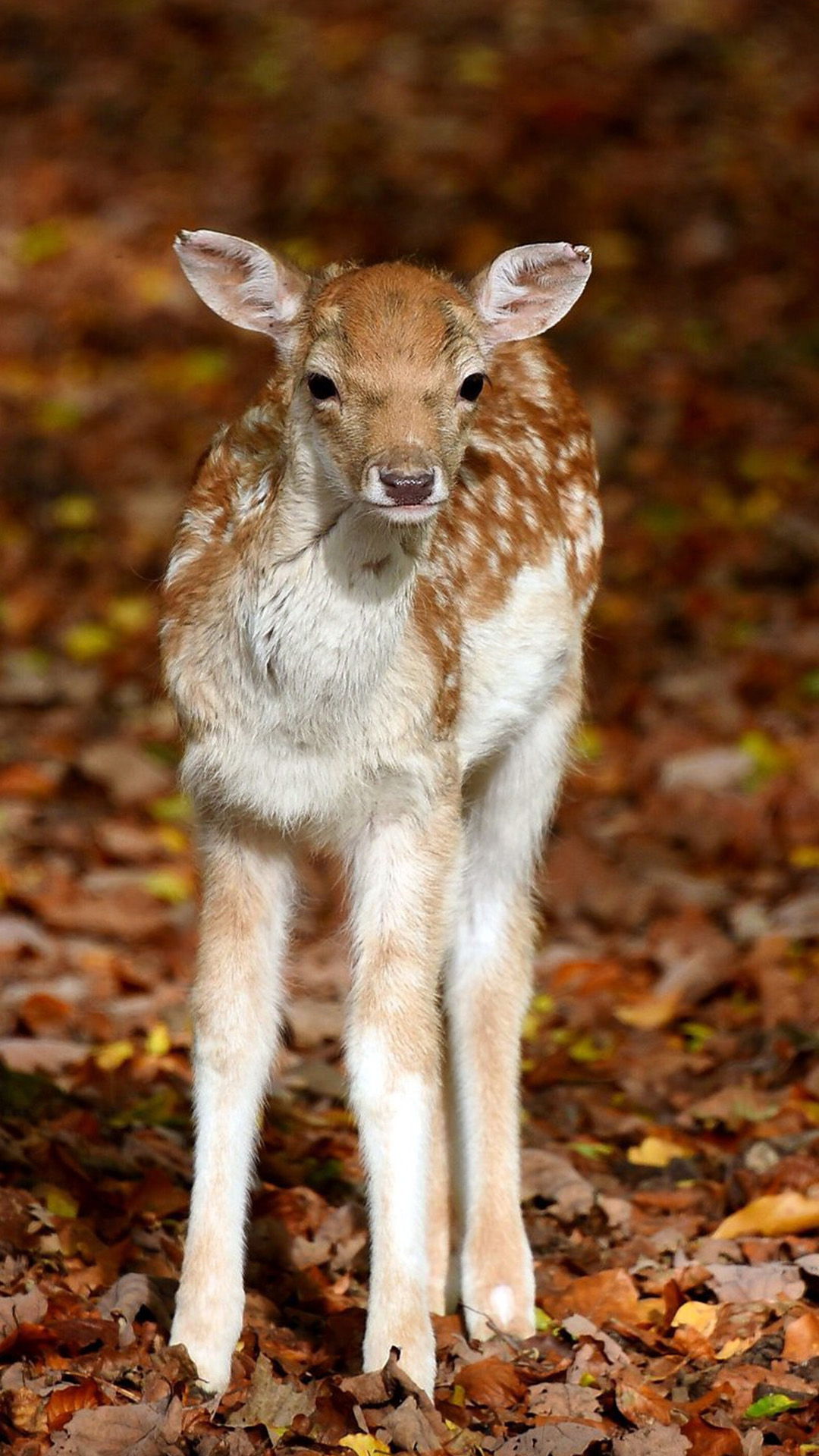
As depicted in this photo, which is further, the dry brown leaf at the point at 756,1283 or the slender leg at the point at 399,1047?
the dry brown leaf at the point at 756,1283

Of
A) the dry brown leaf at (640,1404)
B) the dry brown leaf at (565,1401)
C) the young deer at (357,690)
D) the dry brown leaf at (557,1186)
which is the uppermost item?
the young deer at (357,690)

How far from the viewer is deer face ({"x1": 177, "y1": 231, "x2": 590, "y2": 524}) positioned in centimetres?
450

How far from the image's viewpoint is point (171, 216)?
1485cm

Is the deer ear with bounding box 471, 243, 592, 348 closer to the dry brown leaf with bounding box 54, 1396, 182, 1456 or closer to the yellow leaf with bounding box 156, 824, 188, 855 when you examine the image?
the dry brown leaf with bounding box 54, 1396, 182, 1456

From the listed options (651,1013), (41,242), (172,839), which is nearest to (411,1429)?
(651,1013)

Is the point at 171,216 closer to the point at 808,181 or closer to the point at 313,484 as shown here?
the point at 808,181

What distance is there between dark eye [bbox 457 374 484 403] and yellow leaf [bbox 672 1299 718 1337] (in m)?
2.29

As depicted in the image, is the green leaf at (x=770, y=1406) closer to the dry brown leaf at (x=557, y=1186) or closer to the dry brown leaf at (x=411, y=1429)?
the dry brown leaf at (x=411, y=1429)

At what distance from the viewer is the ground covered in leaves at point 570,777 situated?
198 inches

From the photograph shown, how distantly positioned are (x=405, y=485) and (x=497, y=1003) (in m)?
1.90

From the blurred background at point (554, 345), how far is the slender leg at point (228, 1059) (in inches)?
93.6

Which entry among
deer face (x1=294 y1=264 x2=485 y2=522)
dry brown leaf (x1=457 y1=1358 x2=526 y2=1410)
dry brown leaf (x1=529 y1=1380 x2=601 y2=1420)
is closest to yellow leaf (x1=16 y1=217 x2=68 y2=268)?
deer face (x1=294 y1=264 x2=485 y2=522)

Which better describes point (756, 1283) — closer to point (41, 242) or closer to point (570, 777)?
point (570, 777)

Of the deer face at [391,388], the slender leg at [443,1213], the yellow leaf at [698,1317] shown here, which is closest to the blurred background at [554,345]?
the slender leg at [443,1213]
